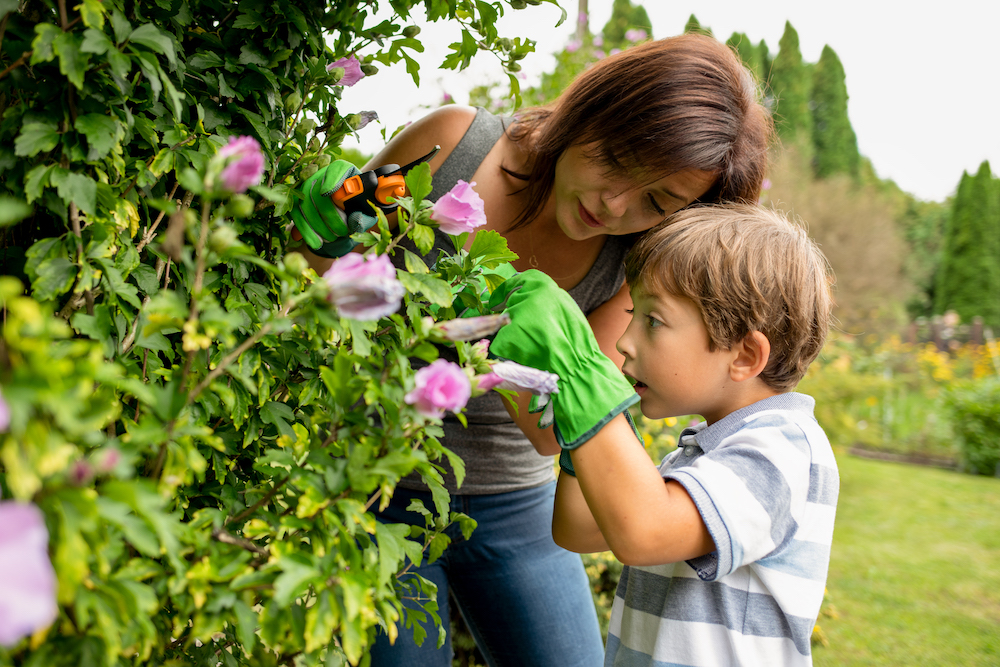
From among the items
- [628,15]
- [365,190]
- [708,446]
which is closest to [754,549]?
[708,446]

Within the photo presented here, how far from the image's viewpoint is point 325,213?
1082 millimetres

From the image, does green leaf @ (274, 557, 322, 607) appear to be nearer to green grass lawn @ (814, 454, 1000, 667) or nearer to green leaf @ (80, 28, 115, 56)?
green leaf @ (80, 28, 115, 56)

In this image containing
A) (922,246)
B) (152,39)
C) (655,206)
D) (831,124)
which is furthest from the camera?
(922,246)

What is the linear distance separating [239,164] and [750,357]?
99cm

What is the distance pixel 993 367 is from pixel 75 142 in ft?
35.4

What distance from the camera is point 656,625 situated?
1.23 metres

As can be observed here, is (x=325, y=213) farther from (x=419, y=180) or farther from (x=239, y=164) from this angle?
(x=239, y=164)

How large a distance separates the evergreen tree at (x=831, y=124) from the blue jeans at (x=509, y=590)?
62.3ft

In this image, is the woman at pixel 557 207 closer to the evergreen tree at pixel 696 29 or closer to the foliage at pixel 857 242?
the evergreen tree at pixel 696 29

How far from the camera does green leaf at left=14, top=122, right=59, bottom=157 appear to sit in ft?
2.18

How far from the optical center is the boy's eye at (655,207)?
4.91ft

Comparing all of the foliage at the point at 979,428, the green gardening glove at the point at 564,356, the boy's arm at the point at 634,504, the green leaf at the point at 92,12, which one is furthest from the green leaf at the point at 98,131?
the foliage at the point at 979,428

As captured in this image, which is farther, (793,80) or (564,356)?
(793,80)

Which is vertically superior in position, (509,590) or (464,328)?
(464,328)
